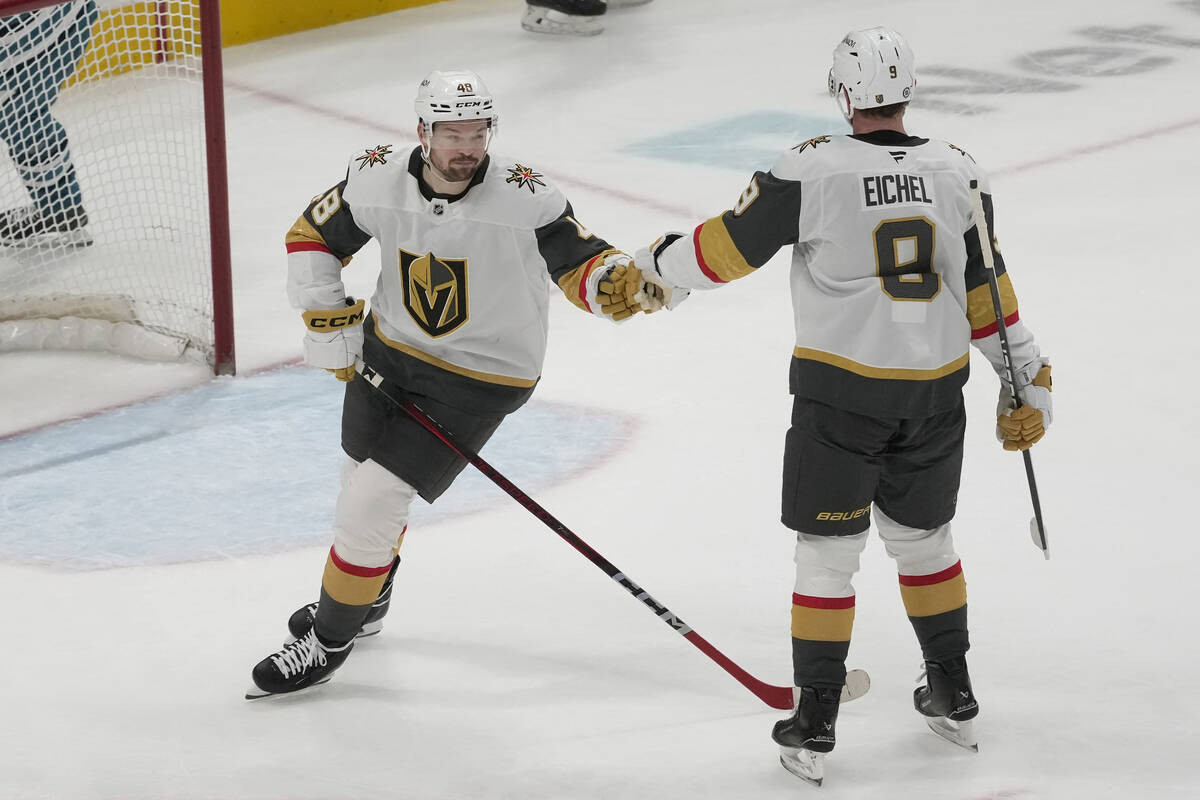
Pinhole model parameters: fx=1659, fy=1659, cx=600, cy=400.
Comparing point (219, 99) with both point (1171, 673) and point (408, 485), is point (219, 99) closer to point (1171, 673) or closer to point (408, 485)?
point (408, 485)

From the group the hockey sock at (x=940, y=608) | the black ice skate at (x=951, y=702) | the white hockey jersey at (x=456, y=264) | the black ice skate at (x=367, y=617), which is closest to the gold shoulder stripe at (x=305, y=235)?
Result: the white hockey jersey at (x=456, y=264)

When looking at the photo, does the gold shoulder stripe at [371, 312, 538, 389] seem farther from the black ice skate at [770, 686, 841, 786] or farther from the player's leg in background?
the player's leg in background

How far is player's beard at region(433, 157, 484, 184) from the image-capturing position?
99.8 inches

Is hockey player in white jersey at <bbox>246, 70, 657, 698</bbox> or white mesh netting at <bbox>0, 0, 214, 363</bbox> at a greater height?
hockey player in white jersey at <bbox>246, 70, 657, 698</bbox>

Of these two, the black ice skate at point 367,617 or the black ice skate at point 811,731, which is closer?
the black ice skate at point 811,731

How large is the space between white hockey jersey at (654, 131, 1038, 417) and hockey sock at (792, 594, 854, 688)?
306mm

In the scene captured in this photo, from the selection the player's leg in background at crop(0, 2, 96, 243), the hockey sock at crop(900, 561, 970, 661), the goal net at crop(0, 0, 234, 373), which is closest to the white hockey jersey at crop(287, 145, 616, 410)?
the hockey sock at crop(900, 561, 970, 661)

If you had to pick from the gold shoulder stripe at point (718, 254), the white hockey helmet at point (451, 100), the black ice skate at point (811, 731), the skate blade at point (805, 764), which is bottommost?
the skate blade at point (805, 764)

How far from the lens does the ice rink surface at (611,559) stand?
256cm

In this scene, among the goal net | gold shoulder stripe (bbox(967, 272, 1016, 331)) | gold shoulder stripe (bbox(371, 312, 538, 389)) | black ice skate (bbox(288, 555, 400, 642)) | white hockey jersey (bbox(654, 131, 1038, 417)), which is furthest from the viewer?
the goal net

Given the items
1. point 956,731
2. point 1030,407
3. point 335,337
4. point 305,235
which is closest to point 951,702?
point 956,731

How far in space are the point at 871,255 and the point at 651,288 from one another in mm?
403

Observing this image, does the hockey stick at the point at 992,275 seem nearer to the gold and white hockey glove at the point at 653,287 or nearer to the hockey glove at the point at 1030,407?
the hockey glove at the point at 1030,407

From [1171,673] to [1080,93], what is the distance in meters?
4.36
